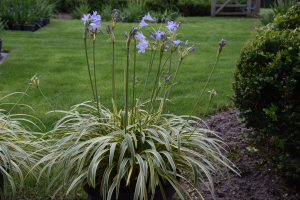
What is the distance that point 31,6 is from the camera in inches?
343

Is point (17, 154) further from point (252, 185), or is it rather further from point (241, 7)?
point (241, 7)

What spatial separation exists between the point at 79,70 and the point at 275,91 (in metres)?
3.58

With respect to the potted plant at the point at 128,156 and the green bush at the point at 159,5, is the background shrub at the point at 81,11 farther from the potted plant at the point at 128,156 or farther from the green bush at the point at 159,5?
the potted plant at the point at 128,156

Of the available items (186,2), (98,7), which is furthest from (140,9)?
(186,2)

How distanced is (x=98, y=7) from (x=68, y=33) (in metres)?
5.62

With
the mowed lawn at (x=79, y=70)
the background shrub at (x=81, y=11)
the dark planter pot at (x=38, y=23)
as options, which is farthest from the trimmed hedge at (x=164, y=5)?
the mowed lawn at (x=79, y=70)

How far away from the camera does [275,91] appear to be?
234 centimetres

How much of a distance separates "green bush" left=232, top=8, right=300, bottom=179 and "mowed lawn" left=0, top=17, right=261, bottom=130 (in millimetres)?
960

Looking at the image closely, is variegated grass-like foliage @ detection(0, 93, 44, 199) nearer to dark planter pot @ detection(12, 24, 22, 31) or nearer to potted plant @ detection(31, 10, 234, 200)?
potted plant @ detection(31, 10, 234, 200)

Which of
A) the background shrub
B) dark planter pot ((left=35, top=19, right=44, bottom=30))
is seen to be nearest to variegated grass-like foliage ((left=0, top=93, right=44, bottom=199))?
dark planter pot ((left=35, top=19, right=44, bottom=30))

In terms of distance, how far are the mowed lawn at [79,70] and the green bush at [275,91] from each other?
96 centimetres

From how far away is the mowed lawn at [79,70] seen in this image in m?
3.78

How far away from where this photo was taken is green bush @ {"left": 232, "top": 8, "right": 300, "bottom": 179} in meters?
2.11

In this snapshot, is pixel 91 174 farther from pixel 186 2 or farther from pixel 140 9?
pixel 186 2
